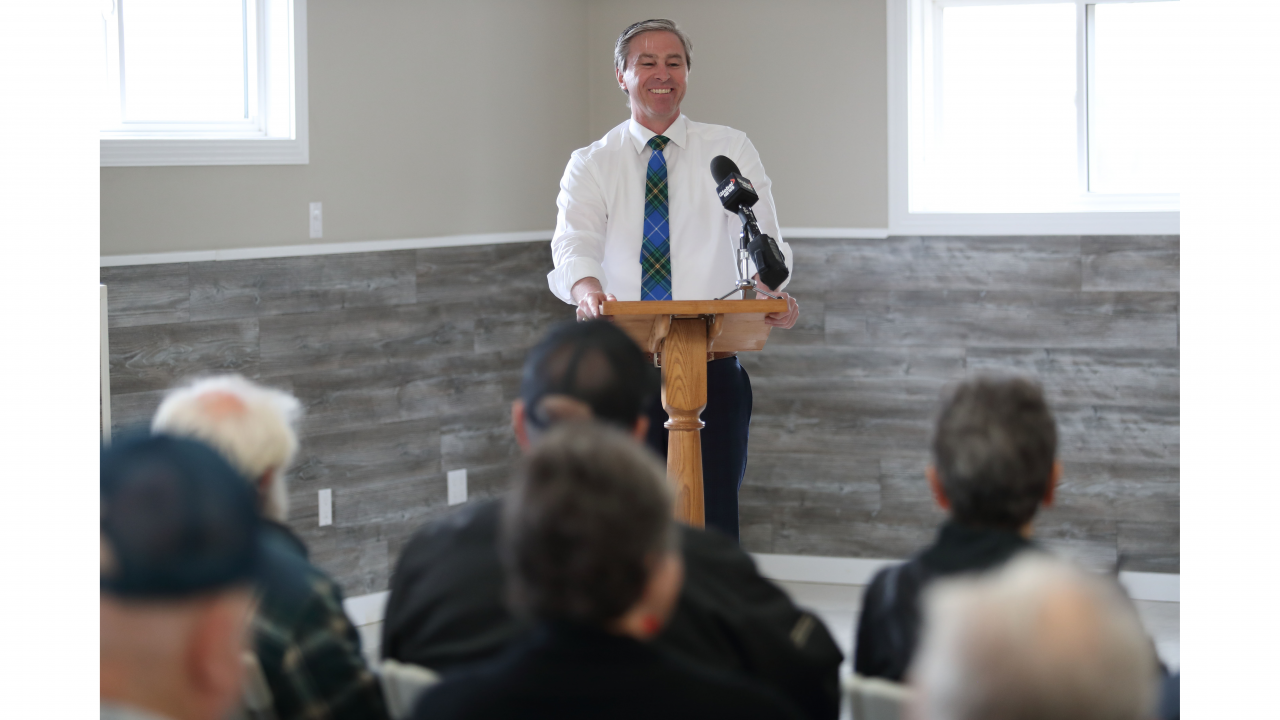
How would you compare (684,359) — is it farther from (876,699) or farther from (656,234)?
(876,699)

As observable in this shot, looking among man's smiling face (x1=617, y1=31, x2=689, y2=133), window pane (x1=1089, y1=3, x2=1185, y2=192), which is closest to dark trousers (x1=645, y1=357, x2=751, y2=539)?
man's smiling face (x1=617, y1=31, x2=689, y2=133)

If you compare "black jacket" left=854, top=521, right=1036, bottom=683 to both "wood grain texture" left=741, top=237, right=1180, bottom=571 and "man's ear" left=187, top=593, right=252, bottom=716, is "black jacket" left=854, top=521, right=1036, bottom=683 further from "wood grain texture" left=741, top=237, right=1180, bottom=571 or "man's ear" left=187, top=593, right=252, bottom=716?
"wood grain texture" left=741, top=237, right=1180, bottom=571

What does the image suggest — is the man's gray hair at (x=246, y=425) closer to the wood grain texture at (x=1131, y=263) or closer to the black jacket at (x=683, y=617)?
the black jacket at (x=683, y=617)

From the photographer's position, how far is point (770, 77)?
4.39 metres

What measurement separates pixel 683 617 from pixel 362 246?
8.90ft

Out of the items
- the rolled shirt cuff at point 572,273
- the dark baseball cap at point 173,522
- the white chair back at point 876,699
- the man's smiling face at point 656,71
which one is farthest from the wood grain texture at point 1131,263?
the dark baseball cap at point 173,522

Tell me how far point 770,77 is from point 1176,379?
178 cm

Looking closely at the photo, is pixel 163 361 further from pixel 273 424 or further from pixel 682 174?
pixel 273 424

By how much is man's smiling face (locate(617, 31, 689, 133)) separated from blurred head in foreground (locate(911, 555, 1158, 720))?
2368mm

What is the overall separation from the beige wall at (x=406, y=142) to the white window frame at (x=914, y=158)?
1187 millimetres

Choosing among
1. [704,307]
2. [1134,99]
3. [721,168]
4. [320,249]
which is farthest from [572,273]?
[1134,99]

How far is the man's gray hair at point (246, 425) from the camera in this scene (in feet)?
5.18

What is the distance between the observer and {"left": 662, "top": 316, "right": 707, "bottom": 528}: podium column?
2.59 m

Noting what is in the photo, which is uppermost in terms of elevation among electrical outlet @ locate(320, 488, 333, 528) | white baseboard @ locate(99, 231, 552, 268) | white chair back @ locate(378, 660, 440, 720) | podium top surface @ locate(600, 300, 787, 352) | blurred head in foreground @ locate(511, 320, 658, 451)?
white baseboard @ locate(99, 231, 552, 268)
